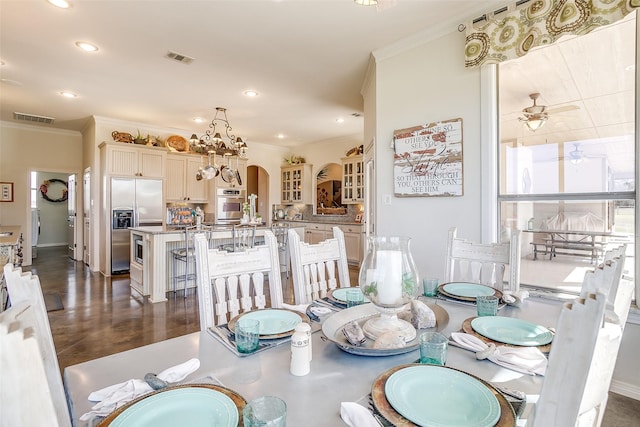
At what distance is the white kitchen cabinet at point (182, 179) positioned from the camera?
6344 mm

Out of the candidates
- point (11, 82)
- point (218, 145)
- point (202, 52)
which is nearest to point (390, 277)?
point (202, 52)

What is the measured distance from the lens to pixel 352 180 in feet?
21.5

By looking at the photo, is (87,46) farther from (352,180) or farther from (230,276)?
(352,180)

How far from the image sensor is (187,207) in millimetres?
6910

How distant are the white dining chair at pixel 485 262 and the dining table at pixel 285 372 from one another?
3.33ft

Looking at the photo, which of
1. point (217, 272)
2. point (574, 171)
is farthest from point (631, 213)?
point (217, 272)

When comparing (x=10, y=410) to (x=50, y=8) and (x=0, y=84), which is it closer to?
(x=50, y=8)

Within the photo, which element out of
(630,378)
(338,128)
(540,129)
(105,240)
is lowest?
(630,378)

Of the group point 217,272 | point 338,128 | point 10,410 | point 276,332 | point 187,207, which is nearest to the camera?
point 10,410

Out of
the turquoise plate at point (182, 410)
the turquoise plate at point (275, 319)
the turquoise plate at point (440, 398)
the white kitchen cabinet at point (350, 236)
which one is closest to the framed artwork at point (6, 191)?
the white kitchen cabinet at point (350, 236)

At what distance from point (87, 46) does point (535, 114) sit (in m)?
4.19

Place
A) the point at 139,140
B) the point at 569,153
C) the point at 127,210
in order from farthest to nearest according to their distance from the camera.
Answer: the point at 139,140
the point at 127,210
the point at 569,153

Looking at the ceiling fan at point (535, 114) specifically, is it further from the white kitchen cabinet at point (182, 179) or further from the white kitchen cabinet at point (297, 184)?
the white kitchen cabinet at point (182, 179)

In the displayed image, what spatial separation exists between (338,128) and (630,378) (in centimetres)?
537
